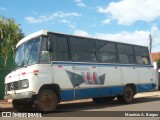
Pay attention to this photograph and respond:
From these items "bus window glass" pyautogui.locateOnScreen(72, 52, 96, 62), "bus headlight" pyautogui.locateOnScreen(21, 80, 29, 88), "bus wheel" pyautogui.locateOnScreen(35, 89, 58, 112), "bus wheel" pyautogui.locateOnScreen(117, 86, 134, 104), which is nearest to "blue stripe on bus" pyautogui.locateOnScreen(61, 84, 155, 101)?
"bus wheel" pyautogui.locateOnScreen(117, 86, 134, 104)

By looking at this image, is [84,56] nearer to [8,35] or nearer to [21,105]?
[21,105]

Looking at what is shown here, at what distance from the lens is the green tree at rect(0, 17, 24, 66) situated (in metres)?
23.9

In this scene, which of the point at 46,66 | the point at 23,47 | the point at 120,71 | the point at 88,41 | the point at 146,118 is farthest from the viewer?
the point at 120,71

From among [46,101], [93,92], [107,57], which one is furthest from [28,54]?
[107,57]

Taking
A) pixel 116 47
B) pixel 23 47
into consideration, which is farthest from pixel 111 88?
pixel 23 47

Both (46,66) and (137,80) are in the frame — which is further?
(137,80)

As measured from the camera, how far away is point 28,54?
1381 cm

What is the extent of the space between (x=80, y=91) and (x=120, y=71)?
11.6 ft

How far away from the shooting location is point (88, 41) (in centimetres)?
1600

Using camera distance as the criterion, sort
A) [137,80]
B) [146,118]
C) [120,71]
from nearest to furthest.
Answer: [146,118], [120,71], [137,80]

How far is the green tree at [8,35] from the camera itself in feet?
78.4

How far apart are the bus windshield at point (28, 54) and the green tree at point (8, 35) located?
866cm

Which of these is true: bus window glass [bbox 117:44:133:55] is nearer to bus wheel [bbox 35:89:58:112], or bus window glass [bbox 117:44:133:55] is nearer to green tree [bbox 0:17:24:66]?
bus wheel [bbox 35:89:58:112]

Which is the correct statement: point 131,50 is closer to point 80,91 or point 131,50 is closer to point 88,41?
point 88,41
